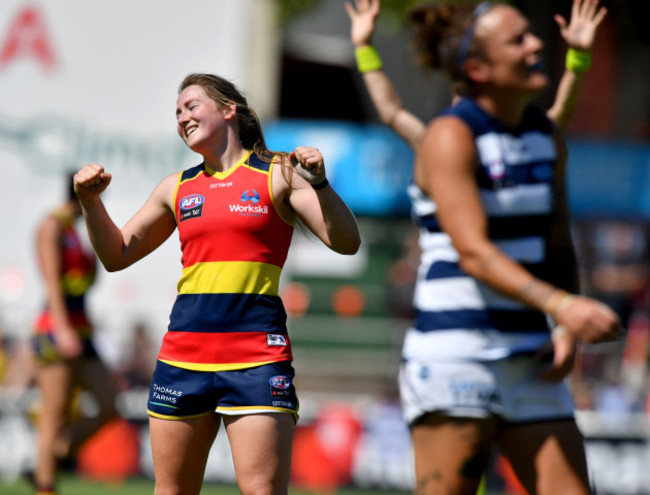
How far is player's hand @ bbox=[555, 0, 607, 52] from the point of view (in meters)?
4.88

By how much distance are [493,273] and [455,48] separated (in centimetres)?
94


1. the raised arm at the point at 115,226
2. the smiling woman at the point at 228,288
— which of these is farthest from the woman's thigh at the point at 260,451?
the raised arm at the point at 115,226

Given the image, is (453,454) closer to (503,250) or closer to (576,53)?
(503,250)

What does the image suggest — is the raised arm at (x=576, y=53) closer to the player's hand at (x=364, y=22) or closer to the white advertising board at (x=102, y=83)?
the player's hand at (x=364, y=22)

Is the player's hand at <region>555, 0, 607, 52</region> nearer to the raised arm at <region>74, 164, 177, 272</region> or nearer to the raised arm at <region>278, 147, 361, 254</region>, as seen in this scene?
the raised arm at <region>278, 147, 361, 254</region>

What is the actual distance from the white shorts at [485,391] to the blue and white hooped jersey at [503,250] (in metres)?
0.04

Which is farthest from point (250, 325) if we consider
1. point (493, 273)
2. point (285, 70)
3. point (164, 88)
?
point (285, 70)

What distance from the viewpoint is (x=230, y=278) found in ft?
13.1

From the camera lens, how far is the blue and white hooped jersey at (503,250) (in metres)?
3.59

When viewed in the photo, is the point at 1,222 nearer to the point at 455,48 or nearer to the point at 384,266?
the point at 384,266

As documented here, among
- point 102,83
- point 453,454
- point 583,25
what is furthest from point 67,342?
point 102,83

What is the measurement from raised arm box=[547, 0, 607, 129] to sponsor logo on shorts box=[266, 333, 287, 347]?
1739mm

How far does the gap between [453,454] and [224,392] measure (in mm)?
904

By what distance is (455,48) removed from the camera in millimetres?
3840
